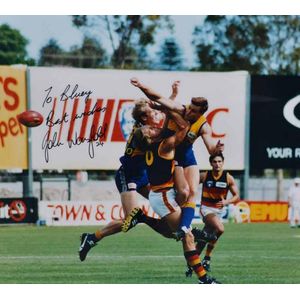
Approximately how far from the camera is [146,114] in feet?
25.9

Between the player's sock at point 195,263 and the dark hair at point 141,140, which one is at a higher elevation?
the dark hair at point 141,140

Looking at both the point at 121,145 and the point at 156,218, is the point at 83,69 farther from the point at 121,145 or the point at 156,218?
the point at 156,218

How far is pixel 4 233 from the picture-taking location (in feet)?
26.5

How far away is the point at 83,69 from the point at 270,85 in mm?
2153

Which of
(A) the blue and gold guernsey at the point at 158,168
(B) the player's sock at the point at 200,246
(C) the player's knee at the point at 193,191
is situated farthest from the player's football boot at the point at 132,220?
(B) the player's sock at the point at 200,246

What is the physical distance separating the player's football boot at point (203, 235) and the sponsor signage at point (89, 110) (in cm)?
69

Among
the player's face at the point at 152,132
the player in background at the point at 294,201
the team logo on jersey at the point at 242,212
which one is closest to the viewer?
the player's face at the point at 152,132

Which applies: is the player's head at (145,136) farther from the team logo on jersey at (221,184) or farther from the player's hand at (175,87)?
the team logo on jersey at (221,184)

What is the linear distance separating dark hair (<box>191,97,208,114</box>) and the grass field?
136 cm

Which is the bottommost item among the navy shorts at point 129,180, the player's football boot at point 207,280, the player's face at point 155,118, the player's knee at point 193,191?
the player's football boot at point 207,280

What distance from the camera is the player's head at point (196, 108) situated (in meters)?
7.97

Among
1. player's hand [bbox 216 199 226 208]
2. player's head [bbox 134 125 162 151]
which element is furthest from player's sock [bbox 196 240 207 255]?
player's head [bbox 134 125 162 151]

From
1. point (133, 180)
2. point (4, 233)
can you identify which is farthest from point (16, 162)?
point (133, 180)

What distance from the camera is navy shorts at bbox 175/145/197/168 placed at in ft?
25.6
